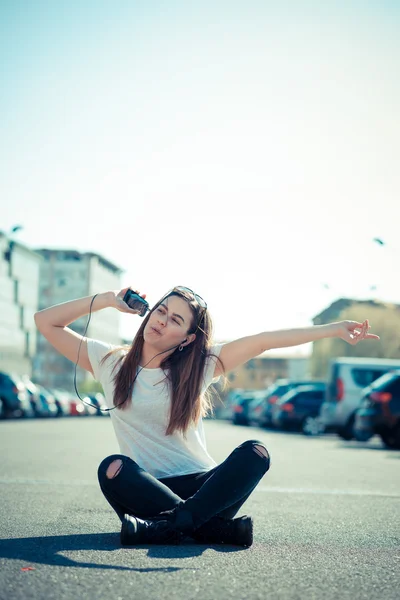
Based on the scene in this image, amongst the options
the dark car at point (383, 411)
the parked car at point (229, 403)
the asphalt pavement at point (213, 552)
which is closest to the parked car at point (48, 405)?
the parked car at point (229, 403)

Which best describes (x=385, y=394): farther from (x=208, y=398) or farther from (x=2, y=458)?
(x=208, y=398)

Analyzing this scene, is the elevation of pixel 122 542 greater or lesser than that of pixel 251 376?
greater

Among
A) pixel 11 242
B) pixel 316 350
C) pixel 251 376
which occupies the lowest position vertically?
pixel 251 376

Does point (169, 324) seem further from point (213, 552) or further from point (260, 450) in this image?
point (213, 552)

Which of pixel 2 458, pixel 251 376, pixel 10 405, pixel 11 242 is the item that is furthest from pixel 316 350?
pixel 251 376

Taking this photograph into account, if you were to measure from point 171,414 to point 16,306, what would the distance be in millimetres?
109669

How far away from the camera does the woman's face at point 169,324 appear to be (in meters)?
5.55

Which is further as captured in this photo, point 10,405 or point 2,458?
point 10,405

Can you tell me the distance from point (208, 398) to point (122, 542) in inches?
46.8

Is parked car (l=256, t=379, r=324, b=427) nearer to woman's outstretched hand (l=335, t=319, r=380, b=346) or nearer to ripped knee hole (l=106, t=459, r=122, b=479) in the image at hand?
woman's outstretched hand (l=335, t=319, r=380, b=346)

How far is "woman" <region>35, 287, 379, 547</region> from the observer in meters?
4.92

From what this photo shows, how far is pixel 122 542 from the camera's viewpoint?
193 inches

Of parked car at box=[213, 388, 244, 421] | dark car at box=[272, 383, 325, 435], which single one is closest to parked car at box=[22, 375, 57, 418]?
parked car at box=[213, 388, 244, 421]

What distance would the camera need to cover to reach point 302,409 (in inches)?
1219
